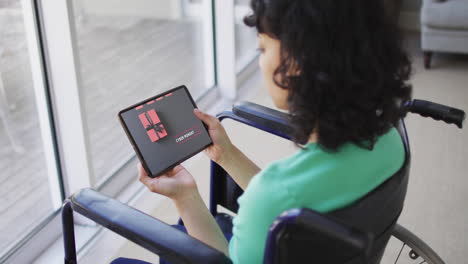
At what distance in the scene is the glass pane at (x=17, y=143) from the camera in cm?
162

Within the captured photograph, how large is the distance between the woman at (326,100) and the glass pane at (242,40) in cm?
225

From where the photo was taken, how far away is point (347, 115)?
2.39 feet

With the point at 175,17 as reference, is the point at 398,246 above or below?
below

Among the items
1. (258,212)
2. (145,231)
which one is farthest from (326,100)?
(145,231)

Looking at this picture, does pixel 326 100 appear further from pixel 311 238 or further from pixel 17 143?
pixel 17 143

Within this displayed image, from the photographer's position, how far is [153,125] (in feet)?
3.60

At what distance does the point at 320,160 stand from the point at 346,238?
0.15m

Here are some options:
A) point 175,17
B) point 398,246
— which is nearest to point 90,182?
point 398,246

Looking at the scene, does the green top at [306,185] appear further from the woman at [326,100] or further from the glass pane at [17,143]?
the glass pane at [17,143]

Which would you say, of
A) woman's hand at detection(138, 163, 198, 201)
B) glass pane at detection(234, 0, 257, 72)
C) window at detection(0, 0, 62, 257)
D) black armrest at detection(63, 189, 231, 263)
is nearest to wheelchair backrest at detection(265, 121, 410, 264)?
black armrest at detection(63, 189, 231, 263)

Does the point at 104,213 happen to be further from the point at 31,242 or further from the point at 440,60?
the point at 440,60

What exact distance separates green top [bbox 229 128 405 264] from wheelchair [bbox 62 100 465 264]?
2 centimetres

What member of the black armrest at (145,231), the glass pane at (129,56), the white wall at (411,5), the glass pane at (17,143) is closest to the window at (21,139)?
the glass pane at (17,143)

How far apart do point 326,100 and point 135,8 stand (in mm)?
2710
